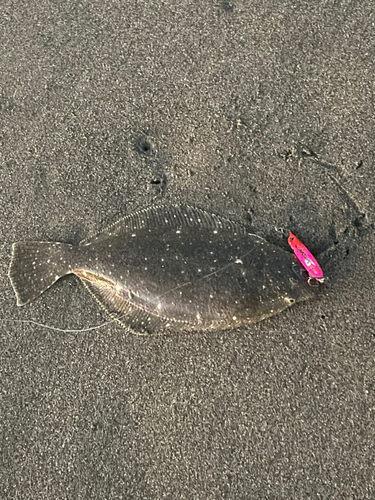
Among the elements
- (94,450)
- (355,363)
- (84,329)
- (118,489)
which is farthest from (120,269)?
(355,363)

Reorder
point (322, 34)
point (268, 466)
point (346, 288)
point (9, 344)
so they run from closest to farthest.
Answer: point (268, 466), point (346, 288), point (9, 344), point (322, 34)

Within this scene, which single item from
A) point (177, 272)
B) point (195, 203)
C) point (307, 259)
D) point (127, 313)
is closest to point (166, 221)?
point (195, 203)

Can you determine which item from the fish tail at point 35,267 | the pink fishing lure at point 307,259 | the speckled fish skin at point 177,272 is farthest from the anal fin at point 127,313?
the pink fishing lure at point 307,259

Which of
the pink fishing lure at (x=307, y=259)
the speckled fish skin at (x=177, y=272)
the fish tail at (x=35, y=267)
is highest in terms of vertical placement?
the pink fishing lure at (x=307, y=259)

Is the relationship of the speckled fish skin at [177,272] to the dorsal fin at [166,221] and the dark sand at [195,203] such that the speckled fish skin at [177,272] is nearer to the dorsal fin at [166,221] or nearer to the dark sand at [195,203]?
the dorsal fin at [166,221]

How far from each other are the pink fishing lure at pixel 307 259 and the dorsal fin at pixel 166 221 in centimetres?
30

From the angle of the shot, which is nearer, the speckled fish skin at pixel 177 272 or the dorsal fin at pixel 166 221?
the speckled fish skin at pixel 177 272

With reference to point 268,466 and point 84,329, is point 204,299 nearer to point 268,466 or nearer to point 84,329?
point 84,329

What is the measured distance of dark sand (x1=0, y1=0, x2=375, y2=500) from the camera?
2.03 meters

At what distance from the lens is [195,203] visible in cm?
235

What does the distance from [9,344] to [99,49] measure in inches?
82.4

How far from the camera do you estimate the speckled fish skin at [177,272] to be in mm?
2012

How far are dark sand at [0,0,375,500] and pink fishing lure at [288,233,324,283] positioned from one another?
0.09 metres

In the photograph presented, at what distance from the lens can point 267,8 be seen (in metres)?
2.55
